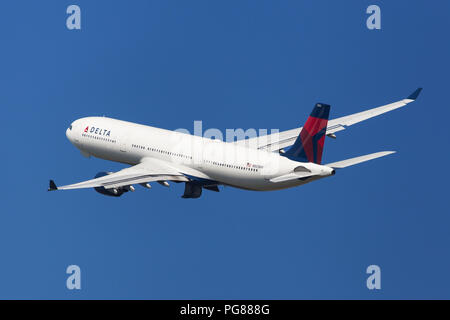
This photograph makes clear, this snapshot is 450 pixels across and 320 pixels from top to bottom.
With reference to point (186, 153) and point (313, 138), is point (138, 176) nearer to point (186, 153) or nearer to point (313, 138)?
point (186, 153)

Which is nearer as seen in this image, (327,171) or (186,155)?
(327,171)

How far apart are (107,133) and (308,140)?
69.0ft

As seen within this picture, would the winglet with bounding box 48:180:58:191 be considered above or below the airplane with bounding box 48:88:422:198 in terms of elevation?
below

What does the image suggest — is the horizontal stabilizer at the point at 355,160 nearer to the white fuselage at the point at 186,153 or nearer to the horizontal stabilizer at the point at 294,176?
the white fuselage at the point at 186,153

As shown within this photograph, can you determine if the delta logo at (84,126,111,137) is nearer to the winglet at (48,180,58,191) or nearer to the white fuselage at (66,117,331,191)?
the white fuselage at (66,117,331,191)

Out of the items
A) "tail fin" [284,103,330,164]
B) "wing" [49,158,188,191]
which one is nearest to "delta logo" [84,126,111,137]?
"wing" [49,158,188,191]

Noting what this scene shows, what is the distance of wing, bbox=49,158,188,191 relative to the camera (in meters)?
84.0

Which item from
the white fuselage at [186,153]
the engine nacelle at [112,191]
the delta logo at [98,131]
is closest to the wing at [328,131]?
the white fuselage at [186,153]

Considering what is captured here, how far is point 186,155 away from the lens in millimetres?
88375

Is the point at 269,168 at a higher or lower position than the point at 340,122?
lower

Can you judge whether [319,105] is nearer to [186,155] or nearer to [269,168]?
[269,168]

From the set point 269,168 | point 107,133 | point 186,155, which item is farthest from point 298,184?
point 107,133

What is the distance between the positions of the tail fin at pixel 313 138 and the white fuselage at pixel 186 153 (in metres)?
0.70

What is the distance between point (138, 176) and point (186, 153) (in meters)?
4.58
